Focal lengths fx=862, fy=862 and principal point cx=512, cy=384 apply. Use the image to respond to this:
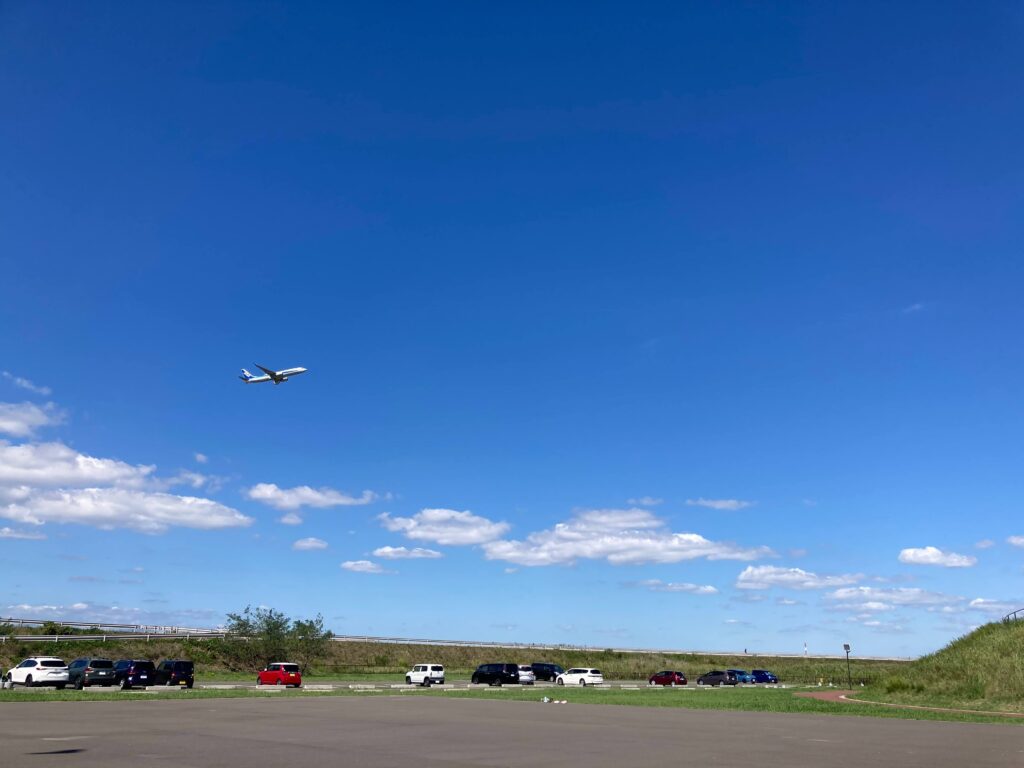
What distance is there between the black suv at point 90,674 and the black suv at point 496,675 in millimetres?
26145

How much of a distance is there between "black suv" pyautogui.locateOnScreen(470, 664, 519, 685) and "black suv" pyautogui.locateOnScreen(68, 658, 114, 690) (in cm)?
2614

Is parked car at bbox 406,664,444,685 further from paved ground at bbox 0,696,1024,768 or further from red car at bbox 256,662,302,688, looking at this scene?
paved ground at bbox 0,696,1024,768

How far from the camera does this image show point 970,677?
4853 cm

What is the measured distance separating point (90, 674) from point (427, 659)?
5957 cm

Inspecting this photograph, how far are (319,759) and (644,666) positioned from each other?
9149 cm

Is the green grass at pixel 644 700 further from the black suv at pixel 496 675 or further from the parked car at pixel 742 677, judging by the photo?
the parked car at pixel 742 677

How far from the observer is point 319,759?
1836 centimetres

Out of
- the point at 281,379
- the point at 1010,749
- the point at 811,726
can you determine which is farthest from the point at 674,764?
the point at 281,379

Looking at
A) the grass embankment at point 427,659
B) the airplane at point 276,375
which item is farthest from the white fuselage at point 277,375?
the grass embankment at point 427,659

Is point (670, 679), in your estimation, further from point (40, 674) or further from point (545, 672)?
point (40, 674)

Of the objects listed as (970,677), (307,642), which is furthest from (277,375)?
(970,677)

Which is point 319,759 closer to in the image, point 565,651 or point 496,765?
point 496,765

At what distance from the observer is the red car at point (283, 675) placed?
56844 mm

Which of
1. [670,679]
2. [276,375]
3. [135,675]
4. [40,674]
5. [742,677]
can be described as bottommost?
[40,674]
